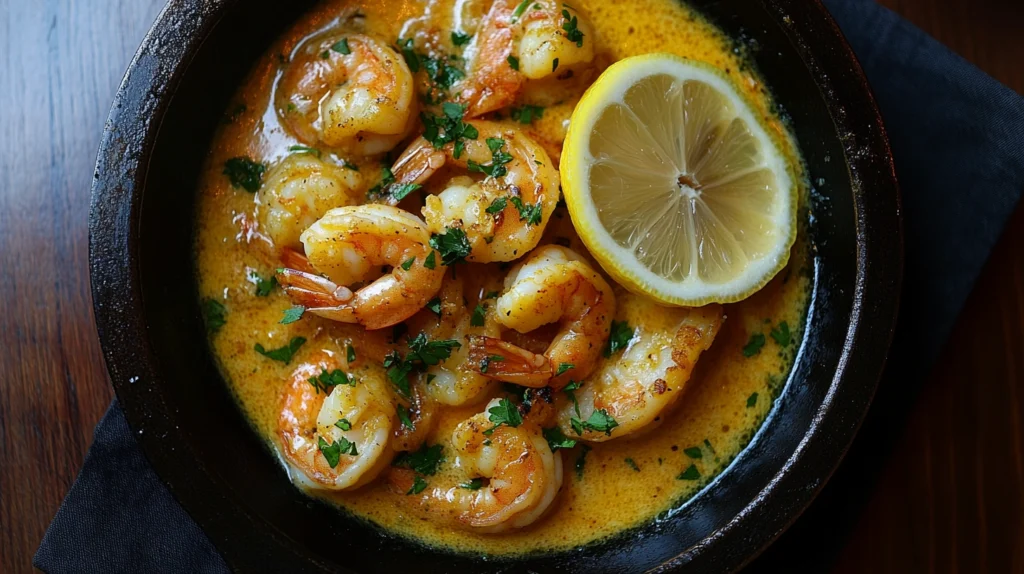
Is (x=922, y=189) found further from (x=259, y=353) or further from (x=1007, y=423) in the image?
(x=259, y=353)

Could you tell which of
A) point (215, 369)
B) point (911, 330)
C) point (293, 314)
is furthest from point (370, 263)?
point (911, 330)

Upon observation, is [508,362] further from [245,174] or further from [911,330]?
[911,330]

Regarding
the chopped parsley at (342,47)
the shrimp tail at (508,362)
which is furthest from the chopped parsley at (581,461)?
the chopped parsley at (342,47)

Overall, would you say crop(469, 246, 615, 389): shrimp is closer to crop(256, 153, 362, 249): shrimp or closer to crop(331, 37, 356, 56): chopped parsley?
crop(256, 153, 362, 249): shrimp

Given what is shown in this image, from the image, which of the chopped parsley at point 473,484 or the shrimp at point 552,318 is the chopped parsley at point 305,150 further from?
the chopped parsley at point 473,484

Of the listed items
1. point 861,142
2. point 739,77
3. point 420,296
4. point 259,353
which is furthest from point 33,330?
Result: point 861,142

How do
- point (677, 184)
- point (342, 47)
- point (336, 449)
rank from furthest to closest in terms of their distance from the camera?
point (342, 47)
point (677, 184)
point (336, 449)
